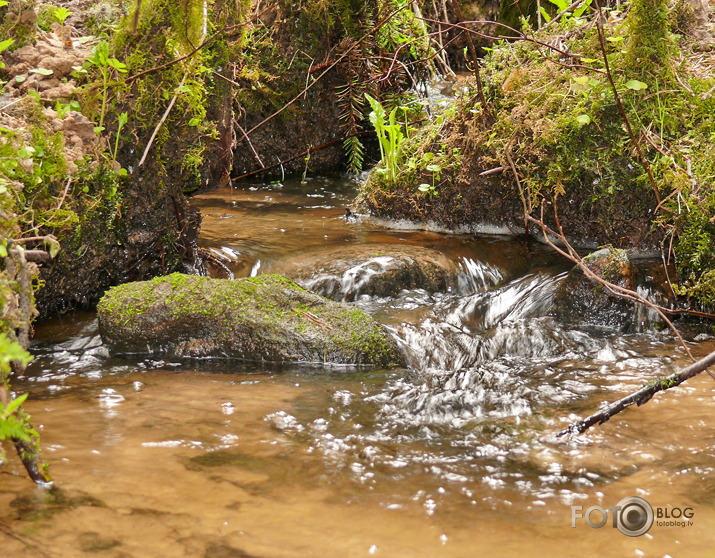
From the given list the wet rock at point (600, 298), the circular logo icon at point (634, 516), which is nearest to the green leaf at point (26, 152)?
the circular logo icon at point (634, 516)

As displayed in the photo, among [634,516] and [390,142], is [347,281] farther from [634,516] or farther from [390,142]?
[634,516]

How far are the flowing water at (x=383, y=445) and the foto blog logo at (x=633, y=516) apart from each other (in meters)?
0.03

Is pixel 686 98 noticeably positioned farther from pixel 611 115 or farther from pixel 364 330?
pixel 364 330

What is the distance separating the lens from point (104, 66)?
15.0ft

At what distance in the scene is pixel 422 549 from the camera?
2316mm

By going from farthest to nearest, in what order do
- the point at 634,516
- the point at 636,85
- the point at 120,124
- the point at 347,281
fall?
the point at 347,281 → the point at 636,85 → the point at 120,124 → the point at 634,516

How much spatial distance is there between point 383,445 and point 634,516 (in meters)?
1.09

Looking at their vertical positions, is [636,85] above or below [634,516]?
above

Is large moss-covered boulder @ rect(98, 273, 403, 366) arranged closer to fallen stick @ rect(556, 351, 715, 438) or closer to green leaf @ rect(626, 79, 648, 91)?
fallen stick @ rect(556, 351, 715, 438)

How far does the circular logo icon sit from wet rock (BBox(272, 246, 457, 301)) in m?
2.95

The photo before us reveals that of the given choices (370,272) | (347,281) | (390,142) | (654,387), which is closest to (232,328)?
(347,281)

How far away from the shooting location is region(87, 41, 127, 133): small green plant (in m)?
4.46

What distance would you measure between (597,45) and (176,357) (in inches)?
159

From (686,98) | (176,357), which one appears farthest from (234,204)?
(686,98)
